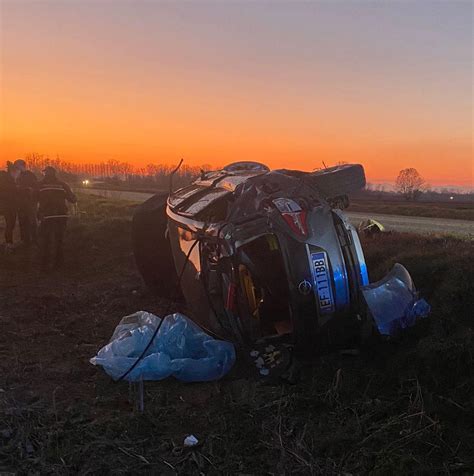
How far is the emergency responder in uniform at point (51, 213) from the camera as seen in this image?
8.45m

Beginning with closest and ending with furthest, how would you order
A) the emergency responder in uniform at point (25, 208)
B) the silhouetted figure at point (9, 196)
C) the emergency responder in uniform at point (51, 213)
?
the emergency responder in uniform at point (51, 213) < the silhouetted figure at point (9, 196) < the emergency responder in uniform at point (25, 208)

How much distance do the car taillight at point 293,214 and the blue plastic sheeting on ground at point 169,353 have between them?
1.15 meters

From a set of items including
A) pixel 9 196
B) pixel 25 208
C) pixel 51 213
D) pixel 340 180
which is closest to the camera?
pixel 340 180

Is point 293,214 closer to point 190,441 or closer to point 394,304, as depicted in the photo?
point 394,304

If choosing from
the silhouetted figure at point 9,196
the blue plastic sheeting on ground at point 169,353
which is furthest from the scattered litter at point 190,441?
the silhouetted figure at point 9,196

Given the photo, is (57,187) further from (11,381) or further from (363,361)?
(363,361)

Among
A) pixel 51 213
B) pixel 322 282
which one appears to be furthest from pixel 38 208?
pixel 322 282

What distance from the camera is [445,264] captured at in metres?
5.50

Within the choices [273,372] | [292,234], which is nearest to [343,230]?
[292,234]

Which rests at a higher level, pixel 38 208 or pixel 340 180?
pixel 340 180

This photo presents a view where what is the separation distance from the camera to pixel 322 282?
3916 mm

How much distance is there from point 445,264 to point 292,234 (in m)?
2.36

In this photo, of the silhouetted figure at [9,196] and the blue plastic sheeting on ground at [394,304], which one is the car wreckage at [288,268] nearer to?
the blue plastic sheeting on ground at [394,304]

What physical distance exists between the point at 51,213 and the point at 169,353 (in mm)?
4952
